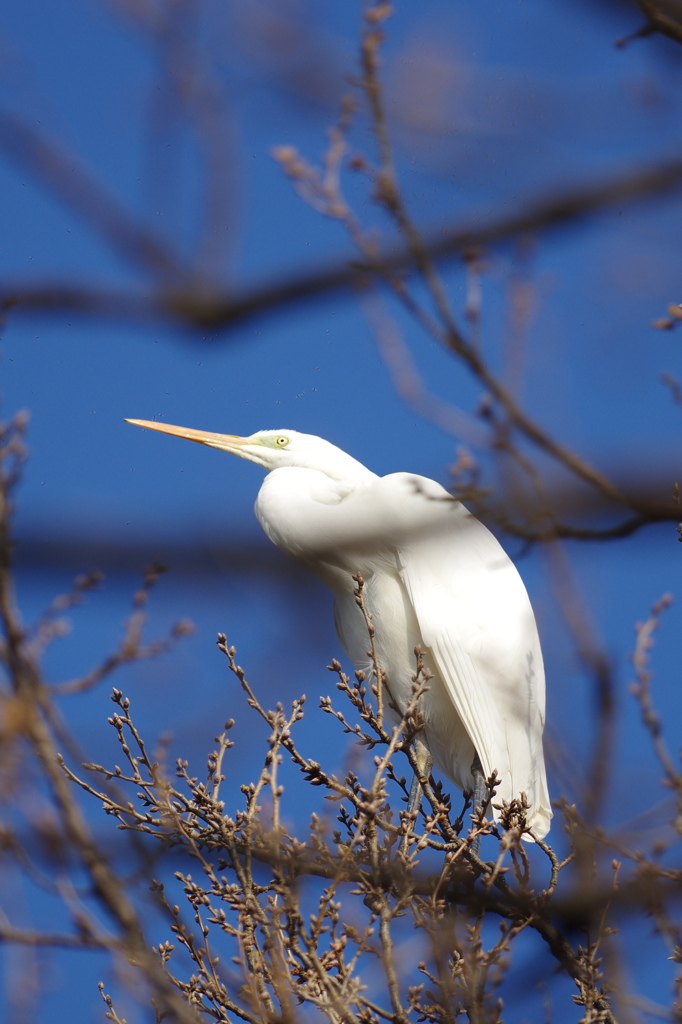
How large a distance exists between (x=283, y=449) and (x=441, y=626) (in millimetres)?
1103

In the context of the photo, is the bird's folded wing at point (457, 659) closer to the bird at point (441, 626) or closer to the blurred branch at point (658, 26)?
the bird at point (441, 626)

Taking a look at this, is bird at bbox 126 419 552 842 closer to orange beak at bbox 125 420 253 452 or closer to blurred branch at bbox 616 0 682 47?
orange beak at bbox 125 420 253 452

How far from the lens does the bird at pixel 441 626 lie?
3408 mm

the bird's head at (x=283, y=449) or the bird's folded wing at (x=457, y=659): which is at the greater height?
the bird's head at (x=283, y=449)

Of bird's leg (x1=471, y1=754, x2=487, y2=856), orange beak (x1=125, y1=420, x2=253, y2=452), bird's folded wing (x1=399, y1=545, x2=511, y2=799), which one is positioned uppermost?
orange beak (x1=125, y1=420, x2=253, y2=452)

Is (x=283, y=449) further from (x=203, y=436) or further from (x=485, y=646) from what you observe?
(x=485, y=646)

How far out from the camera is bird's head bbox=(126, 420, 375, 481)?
4100 mm

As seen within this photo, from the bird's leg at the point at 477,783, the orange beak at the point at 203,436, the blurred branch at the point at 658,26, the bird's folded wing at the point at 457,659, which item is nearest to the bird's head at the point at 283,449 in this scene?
the orange beak at the point at 203,436

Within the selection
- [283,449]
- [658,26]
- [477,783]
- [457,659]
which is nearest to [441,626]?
[457,659]

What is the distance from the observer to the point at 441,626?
11.7ft

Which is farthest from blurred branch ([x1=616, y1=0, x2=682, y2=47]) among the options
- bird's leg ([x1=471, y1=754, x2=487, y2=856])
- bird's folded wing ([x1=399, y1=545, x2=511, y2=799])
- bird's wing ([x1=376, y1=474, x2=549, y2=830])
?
bird's leg ([x1=471, y1=754, x2=487, y2=856])

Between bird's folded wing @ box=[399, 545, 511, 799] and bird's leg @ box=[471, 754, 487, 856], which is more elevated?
bird's folded wing @ box=[399, 545, 511, 799]

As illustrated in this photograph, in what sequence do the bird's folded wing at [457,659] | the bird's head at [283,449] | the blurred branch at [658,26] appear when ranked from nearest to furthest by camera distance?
the blurred branch at [658,26] < the bird's folded wing at [457,659] < the bird's head at [283,449]

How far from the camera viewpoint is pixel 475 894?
1.95m
